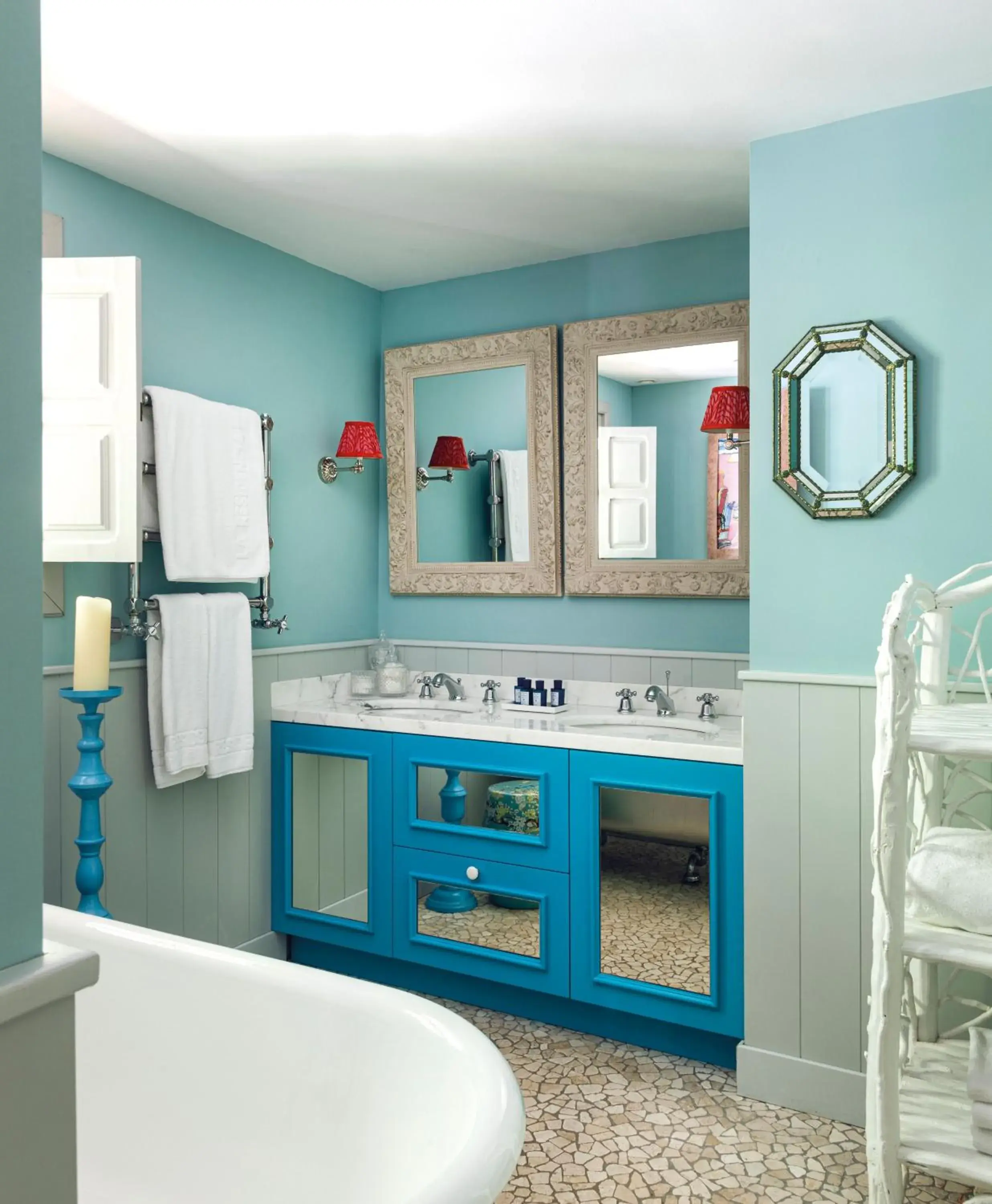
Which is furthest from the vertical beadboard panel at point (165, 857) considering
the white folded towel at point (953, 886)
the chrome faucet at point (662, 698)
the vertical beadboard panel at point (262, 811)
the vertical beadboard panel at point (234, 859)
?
the white folded towel at point (953, 886)

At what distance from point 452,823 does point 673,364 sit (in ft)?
5.30

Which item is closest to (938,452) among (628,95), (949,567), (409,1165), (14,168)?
(949,567)

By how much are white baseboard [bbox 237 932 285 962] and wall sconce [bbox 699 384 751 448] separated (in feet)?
7.19

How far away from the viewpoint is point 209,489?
9.39 feet

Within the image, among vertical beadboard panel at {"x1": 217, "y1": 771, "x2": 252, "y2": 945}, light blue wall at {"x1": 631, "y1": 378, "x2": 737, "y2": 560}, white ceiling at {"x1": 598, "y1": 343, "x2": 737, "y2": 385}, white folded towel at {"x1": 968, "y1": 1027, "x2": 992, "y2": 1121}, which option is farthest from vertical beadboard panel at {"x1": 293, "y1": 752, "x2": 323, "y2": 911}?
white folded towel at {"x1": 968, "y1": 1027, "x2": 992, "y2": 1121}

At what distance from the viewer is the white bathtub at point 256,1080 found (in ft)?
4.85

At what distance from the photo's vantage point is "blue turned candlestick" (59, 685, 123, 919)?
7.63ft

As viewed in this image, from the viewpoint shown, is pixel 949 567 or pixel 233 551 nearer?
pixel 949 567

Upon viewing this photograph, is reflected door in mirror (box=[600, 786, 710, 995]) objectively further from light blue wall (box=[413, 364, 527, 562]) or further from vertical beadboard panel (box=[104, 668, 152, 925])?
vertical beadboard panel (box=[104, 668, 152, 925])

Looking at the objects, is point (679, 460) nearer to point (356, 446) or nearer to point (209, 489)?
point (356, 446)

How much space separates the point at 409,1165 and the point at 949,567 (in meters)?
1.73

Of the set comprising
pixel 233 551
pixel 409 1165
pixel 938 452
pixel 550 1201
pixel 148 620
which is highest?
pixel 938 452

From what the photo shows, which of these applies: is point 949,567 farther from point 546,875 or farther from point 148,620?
point 148,620

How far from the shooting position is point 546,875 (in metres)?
2.79
